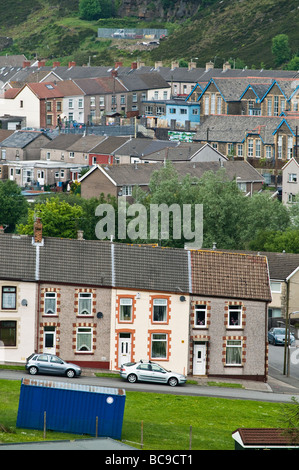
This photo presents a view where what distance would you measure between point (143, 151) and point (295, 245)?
46590 mm

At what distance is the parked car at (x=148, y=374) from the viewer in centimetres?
5500

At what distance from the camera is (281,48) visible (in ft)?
638

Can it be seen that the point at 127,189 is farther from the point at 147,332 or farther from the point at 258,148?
the point at 147,332

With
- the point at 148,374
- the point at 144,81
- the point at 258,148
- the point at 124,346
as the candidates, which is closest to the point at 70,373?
the point at 148,374

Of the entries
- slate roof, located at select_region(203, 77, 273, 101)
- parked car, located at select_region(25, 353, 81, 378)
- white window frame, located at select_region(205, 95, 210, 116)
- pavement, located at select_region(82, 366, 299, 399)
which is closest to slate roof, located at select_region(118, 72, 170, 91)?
slate roof, located at select_region(203, 77, 273, 101)

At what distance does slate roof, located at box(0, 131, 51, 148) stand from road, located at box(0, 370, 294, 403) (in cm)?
8823

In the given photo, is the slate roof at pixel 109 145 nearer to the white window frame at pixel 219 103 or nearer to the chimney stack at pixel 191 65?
the white window frame at pixel 219 103

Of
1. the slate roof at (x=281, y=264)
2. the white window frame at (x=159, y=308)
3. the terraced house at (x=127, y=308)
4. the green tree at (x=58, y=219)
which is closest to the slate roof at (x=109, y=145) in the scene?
the green tree at (x=58, y=219)

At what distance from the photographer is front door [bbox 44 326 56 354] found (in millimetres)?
57906

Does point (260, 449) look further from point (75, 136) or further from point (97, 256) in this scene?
point (75, 136)

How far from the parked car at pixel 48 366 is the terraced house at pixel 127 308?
3238 mm

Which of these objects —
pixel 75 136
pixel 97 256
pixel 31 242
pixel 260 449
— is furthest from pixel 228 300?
pixel 75 136

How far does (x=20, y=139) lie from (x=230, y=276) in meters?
87.1

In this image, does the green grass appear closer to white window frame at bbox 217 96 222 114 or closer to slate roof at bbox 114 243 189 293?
slate roof at bbox 114 243 189 293
